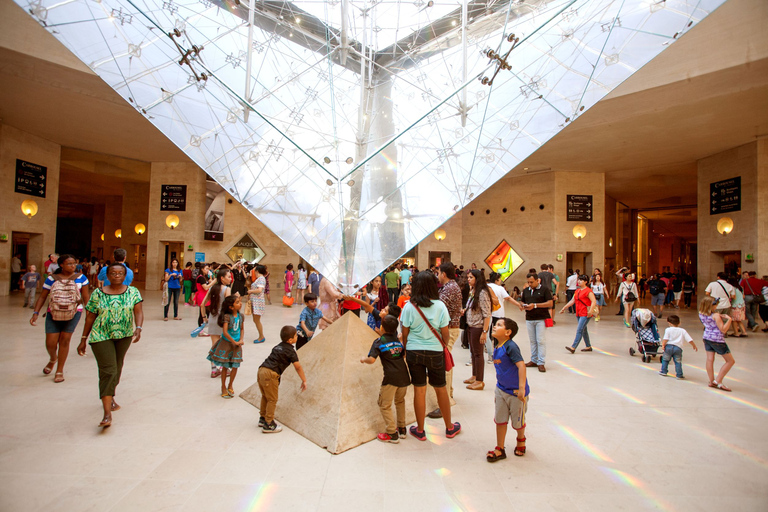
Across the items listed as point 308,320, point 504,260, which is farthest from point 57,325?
point 504,260

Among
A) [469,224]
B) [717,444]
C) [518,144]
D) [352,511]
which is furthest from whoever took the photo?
[469,224]

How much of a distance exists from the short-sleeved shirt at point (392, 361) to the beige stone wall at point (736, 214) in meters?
14.2

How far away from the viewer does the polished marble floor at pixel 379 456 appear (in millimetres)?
2283

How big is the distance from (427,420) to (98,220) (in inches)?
1330

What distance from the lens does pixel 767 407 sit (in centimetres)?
399

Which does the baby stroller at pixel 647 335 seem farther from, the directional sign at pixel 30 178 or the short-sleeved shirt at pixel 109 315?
the directional sign at pixel 30 178

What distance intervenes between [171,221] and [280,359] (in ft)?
53.7

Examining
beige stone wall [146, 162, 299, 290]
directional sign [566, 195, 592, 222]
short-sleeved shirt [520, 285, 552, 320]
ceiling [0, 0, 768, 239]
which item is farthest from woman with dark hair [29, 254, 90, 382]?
directional sign [566, 195, 592, 222]

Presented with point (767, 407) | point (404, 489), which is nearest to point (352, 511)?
point (404, 489)

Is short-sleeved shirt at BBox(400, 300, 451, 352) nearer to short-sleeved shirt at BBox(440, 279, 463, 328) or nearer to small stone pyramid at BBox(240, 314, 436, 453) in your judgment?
small stone pyramid at BBox(240, 314, 436, 453)

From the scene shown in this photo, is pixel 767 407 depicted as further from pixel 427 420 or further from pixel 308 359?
pixel 308 359

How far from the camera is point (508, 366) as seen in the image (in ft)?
9.36

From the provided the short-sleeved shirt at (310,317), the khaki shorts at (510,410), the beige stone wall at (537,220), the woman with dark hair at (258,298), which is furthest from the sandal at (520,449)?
the beige stone wall at (537,220)

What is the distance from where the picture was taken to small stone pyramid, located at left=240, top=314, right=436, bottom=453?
3.01 meters
